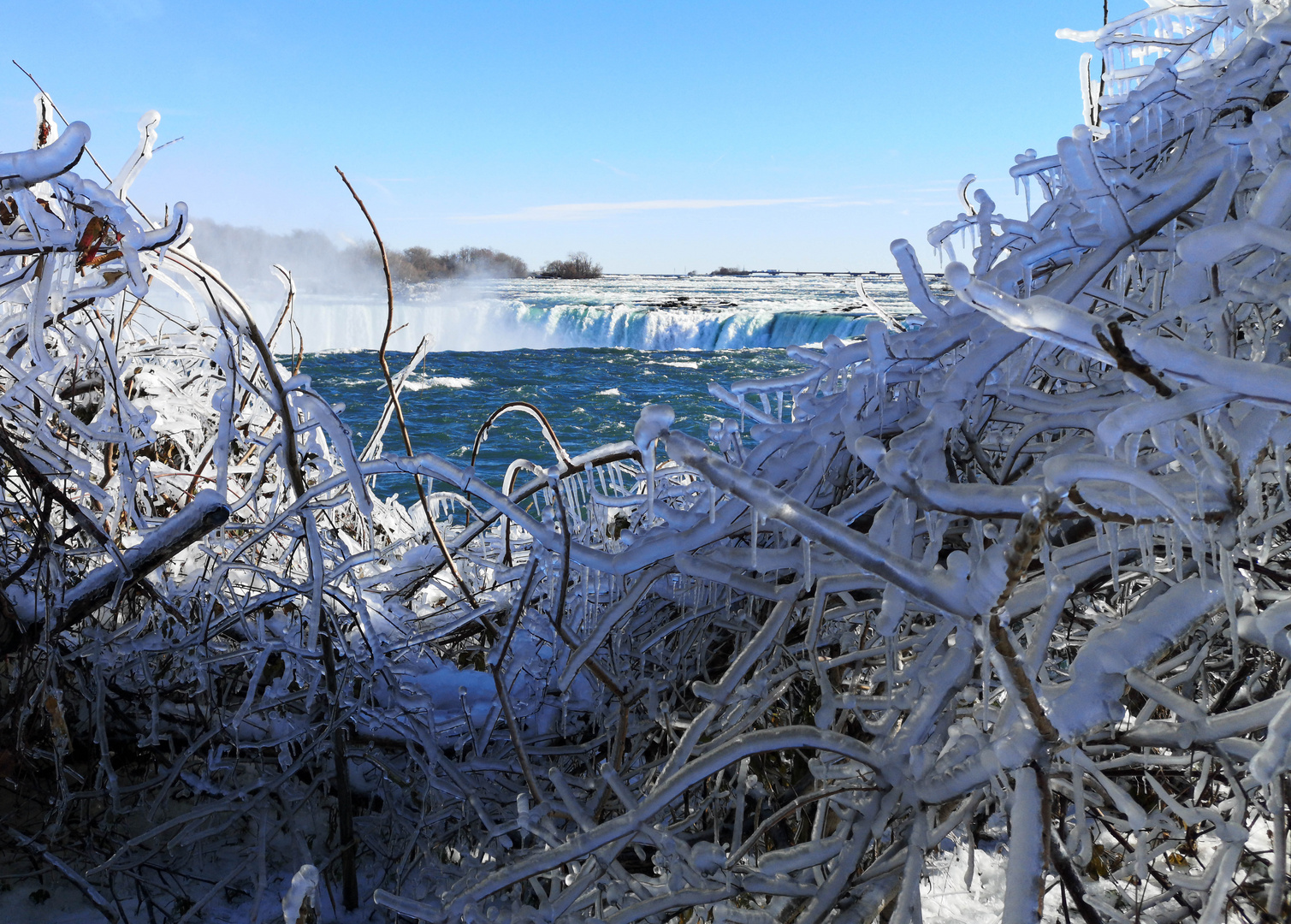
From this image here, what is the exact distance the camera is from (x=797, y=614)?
1.74 m

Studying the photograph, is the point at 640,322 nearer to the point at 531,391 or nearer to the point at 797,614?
the point at 531,391

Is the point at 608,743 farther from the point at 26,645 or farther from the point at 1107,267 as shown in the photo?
the point at 1107,267

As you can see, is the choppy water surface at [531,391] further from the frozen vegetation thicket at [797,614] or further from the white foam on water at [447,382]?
the frozen vegetation thicket at [797,614]

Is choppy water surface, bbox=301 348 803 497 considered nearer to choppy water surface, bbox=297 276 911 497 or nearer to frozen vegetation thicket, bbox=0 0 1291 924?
choppy water surface, bbox=297 276 911 497

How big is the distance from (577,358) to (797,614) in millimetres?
26864

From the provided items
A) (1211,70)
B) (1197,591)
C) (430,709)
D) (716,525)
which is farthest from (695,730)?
(1211,70)

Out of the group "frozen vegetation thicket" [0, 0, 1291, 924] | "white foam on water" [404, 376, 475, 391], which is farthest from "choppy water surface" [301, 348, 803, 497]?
"frozen vegetation thicket" [0, 0, 1291, 924]

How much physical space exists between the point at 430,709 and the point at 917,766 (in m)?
1.43

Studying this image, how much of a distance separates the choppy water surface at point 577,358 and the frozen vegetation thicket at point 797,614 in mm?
8040

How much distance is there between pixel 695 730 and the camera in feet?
4.54

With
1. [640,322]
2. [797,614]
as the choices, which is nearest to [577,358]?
[640,322]

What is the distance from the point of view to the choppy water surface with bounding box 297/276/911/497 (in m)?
15.2

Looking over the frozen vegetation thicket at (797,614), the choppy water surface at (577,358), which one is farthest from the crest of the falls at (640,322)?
the frozen vegetation thicket at (797,614)

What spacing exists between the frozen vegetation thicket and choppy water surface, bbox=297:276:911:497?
26.4 feet
